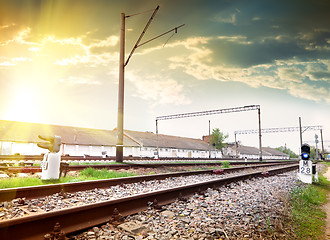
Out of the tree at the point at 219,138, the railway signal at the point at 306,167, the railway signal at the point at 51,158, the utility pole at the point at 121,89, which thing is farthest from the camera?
the tree at the point at 219,138

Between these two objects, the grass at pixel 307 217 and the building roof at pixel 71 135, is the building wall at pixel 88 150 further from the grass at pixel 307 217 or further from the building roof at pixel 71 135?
the grass at pixel 307 217

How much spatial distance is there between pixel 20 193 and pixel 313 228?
5.87 metres

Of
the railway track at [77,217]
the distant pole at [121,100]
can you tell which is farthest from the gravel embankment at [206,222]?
the distant pole at [121,100]

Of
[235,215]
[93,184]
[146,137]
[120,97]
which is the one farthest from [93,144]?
[235,215]

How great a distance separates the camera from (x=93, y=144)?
3944 cm

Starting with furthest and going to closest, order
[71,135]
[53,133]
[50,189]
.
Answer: [71,135] < [53,133] < [50,189]

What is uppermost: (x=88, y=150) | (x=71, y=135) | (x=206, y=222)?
(x=71, y=135)

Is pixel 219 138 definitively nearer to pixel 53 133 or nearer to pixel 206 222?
pixel 53 133

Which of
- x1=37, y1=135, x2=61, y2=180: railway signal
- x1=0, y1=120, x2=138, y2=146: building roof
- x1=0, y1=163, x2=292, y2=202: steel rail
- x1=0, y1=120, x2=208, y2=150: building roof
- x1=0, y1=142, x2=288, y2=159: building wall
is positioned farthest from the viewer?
x1=0, y1=120, x2=208, y2=150: building roof

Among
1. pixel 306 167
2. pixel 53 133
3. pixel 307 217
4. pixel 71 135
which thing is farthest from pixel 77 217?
pixel 71 135

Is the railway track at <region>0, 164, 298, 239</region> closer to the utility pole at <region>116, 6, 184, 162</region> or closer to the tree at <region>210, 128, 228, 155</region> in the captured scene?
the utility pole at <region>116, 6, 184, 162</region>

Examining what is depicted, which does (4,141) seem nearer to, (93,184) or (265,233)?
(93,184)

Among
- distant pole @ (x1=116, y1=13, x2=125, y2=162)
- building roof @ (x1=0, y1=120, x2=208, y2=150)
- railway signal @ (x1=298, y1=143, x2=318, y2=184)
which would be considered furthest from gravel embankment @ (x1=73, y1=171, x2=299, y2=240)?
building roof @ (x1=0, y1=120, x2=208, y2=150)

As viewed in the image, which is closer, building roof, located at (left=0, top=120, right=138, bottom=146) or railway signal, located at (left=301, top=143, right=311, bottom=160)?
railway signal, located at (left=301, top=143, right=311, bottom=160)
